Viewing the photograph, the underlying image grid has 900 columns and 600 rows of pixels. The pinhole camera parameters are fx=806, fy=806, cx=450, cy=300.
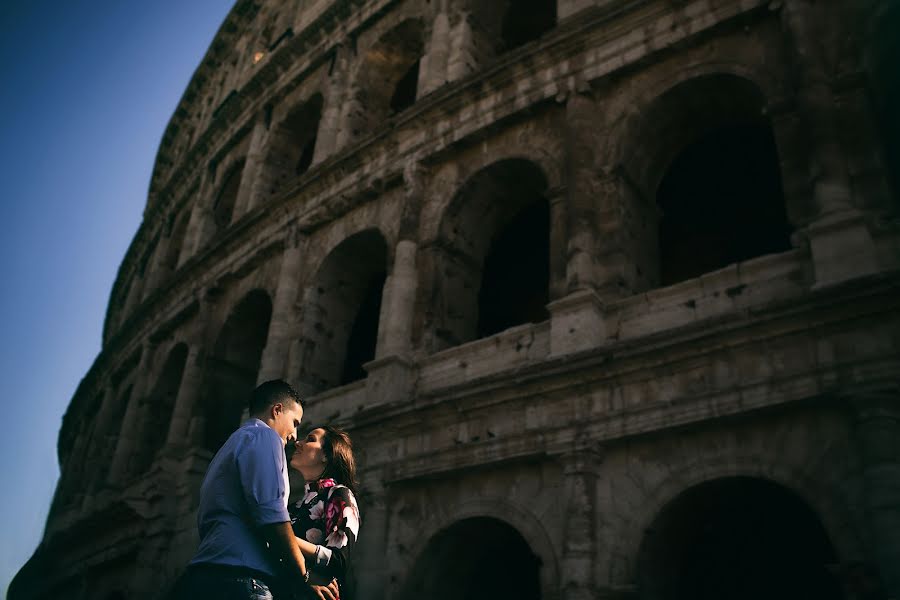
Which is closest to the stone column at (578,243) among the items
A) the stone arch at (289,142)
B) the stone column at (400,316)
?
the stone column at (400,316)

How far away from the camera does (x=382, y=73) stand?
16.4m

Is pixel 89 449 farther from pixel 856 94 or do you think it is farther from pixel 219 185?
pixel 856 94

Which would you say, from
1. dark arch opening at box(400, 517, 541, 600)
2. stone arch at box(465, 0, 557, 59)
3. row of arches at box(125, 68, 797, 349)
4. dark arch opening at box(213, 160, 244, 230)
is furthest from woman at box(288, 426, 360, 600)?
dark arch opening at box(213, 160, 244, 230)

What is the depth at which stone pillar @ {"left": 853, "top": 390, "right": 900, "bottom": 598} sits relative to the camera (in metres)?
5.96

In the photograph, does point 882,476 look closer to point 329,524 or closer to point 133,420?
point 329,524

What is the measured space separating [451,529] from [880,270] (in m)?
5.17

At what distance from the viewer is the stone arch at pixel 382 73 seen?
15.8 metres

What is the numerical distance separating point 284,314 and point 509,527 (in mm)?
5935

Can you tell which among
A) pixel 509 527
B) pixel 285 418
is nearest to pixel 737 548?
pixel 509 527

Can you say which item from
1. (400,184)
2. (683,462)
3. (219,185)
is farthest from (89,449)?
(683,462)

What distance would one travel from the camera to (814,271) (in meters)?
7.48

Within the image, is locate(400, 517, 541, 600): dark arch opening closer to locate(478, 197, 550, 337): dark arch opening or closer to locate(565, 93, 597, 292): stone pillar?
locate(565, 93, 597, 292): stone pillar

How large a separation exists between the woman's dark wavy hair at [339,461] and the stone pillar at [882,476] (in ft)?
14.4

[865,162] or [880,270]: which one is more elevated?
[865,162]
